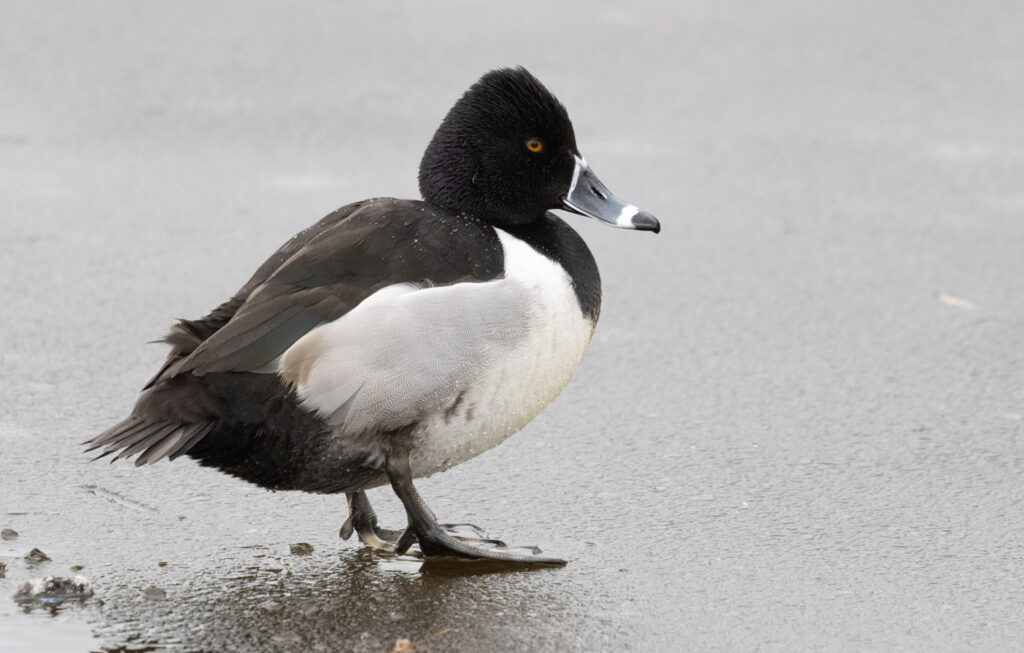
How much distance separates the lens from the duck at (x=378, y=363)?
347 centimetres

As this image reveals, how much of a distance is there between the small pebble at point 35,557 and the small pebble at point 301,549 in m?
0.58

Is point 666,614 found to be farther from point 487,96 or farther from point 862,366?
point 862,366

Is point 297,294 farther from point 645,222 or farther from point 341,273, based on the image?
point 645,222

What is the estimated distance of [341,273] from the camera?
11.6 ft

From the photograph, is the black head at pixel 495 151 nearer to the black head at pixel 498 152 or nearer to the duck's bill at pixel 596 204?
the black head at pixel 498 152

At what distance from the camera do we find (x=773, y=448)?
4.34m

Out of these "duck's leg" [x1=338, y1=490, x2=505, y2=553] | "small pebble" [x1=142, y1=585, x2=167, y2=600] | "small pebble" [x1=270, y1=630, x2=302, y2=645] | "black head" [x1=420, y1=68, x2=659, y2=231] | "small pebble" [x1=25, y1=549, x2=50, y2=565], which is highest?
"black head" [x1=420, y1=68, x2=659, y2=231]

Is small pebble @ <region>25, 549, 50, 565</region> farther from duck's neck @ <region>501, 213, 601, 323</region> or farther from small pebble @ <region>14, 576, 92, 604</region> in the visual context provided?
duck's neck @ <region>501, 213, 601, 323</region>

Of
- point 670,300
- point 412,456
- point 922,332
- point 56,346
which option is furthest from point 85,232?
point 922,332

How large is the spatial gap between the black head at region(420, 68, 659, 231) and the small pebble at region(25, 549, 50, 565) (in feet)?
4.32

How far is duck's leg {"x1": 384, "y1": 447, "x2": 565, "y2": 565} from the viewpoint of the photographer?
142 inches

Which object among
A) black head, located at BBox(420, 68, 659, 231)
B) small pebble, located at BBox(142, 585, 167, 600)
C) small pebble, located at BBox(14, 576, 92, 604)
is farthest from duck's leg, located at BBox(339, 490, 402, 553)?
black head, located at BBox(420, 68, 659, 231)

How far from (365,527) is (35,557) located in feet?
2.61

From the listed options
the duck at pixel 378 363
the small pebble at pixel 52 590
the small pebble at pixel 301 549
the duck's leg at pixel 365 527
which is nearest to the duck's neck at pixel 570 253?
the duck at pixel 378 363
